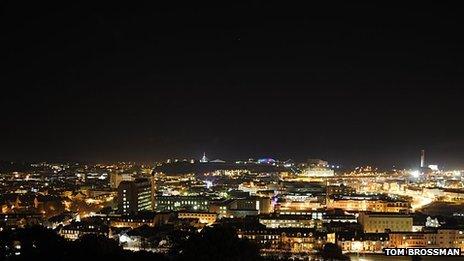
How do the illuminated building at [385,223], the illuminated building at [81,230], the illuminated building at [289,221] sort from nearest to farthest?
1. the illuminated building at [81,230]
2. the illuminated building at [289,221]
3. the illuminated building at [385,223]

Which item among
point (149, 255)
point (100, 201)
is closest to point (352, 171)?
point (100, 201)

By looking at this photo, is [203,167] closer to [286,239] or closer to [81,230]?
[81,230]

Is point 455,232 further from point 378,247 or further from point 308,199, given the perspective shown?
point 308,199

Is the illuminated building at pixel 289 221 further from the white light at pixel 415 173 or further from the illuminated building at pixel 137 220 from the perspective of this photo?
the white light at pixel 415 173

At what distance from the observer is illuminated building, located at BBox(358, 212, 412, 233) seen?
1669cm

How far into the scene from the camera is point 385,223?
16.8 meters

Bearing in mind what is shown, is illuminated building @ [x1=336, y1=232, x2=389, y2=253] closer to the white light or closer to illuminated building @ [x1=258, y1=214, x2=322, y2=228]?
illuminated building @ [x1=258, y1=214, x2=322, y2=228]

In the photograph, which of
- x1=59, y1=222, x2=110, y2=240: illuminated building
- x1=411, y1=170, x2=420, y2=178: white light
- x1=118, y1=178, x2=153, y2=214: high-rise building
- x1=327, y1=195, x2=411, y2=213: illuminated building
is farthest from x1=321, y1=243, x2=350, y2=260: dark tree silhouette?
x1=411, y1=170, x2=420, y2=178: white light

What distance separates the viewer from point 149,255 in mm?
9820

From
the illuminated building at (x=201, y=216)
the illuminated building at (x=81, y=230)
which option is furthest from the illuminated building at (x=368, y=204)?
the illuminated building at (x=81, y=230)

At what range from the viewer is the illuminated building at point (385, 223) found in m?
16.7

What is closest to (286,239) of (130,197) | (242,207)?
(242,207)

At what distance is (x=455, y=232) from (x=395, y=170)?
1297 inches

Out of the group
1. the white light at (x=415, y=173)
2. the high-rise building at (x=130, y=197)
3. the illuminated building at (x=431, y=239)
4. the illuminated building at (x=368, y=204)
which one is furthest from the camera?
the white light at (x=415, y=173)
